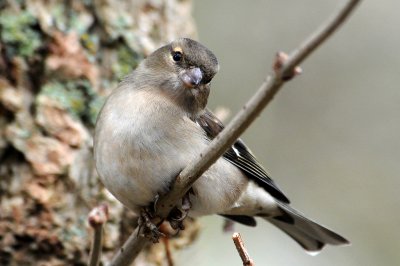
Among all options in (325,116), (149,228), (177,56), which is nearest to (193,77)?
(177,56)

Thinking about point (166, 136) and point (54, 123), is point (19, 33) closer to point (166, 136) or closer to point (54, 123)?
point (54, 123)

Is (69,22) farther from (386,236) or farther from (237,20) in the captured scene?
(386,236)

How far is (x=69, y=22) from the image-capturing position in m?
5.25

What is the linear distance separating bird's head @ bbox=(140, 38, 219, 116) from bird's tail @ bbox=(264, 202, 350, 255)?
132 cm

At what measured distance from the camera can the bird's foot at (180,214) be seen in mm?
4086

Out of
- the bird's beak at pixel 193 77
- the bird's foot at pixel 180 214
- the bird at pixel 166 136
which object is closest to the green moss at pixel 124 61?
the bird at pixel 166 136

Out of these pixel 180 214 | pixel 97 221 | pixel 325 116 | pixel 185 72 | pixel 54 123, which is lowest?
pixel 54 123

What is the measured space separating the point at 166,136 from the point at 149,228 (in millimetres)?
578

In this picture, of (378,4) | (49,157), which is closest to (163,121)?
(49,157)

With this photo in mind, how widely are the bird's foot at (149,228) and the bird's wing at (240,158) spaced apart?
0.80 metres

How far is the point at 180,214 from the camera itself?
4.18 m

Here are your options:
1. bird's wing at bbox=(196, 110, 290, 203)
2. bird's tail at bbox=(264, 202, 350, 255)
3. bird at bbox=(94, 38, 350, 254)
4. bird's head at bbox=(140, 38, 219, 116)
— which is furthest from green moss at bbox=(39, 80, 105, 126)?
bird's tail at bbox=(264, 202, 350, 255)

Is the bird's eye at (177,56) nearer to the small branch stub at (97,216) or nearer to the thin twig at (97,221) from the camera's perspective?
the thin twig at (97,221)

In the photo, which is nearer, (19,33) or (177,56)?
(177,56)
